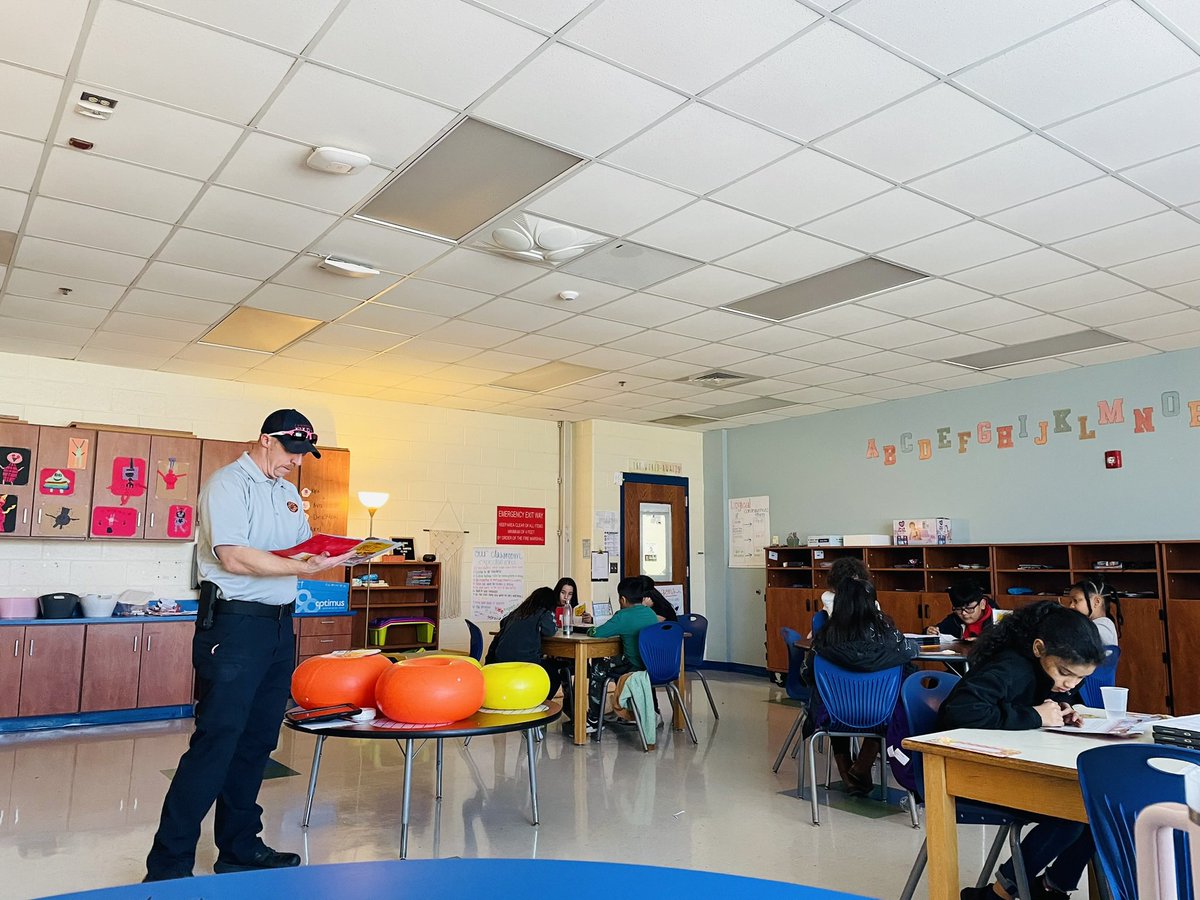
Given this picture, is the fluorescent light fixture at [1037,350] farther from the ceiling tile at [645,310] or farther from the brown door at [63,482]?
the brown door at [63,482]

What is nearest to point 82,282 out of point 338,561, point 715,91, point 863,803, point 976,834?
point 338,561

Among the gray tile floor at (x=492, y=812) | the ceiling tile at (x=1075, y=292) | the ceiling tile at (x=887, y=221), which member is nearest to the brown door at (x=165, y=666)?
the gray tile floor at (x=492, y=812)

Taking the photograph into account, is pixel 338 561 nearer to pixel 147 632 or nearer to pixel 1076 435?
pixel 147 632

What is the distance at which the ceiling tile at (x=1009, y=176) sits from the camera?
3.80 metres

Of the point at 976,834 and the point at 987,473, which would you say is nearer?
the point at 976,834

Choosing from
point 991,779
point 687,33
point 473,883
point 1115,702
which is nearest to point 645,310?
point 687,33

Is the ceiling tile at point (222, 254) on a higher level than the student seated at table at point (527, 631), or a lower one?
higher

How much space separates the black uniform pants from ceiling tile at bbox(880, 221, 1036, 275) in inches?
150

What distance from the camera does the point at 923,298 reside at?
5711 millimetres

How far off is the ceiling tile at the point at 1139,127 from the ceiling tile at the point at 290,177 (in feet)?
9.96

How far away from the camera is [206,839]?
391 centimetres

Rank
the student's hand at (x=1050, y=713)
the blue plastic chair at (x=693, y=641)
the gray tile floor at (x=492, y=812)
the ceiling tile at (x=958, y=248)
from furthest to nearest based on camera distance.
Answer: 1. the blue plastic chair at (x=693, y=641)
2. the ceiling tile at (x=958, y=248)
3. the gray tile floor at (x=492, y=812)
4. the student's hand at (x=1050, y=713)

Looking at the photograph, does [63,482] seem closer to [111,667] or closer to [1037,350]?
[111,667]

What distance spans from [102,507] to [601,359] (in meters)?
4.30
